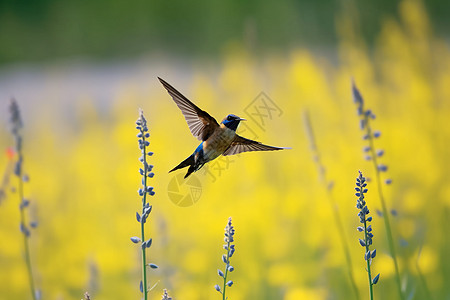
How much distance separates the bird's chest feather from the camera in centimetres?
50

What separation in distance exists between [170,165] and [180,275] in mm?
441

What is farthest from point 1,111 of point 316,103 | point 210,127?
point 210,127

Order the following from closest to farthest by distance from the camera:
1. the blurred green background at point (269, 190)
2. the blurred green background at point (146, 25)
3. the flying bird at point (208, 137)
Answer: the flying bird at point (208, 137) → the blurred green background at point (269, 190) → the blurred green background at point (146, 25)

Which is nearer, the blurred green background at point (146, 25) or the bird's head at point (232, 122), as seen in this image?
the bird's head at point (232, 122)

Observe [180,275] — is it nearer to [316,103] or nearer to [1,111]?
[316,103]

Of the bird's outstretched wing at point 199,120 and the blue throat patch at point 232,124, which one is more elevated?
the bird's outstretched wing at point 199,120

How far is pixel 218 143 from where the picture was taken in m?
0.50

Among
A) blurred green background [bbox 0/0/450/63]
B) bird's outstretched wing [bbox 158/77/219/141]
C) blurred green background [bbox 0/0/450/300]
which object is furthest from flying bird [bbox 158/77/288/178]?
blurred green background [bbox 0/0/450/63]

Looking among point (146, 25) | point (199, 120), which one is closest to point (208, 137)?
point (199, 120)

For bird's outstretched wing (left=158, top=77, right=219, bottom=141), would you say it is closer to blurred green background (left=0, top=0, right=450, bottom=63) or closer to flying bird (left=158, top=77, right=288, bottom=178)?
flying bird (left=158, top=77, right=288, bottom=178)

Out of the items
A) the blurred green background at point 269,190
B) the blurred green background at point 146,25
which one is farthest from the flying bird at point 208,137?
the blurred green background at point 146,25

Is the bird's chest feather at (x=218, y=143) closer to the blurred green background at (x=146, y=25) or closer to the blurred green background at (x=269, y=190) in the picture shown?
the blurred green background at (x=269, y=190)

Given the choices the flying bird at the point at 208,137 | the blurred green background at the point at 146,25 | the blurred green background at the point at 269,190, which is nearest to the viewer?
the flying bird at the point at 208,137

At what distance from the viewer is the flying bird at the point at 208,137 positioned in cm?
50
